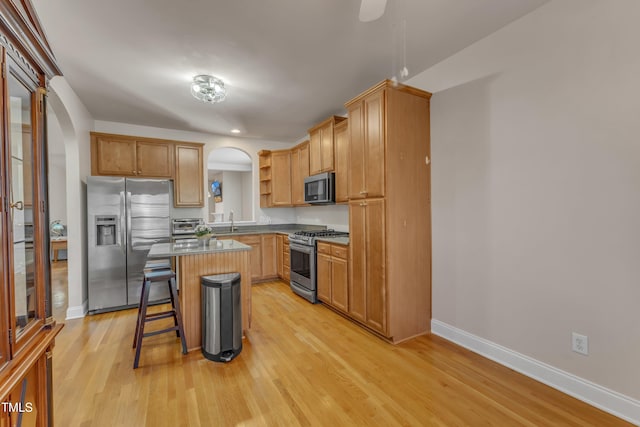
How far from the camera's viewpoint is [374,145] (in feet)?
9.08

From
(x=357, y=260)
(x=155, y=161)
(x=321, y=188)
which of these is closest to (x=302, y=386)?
(x=357, y=260)

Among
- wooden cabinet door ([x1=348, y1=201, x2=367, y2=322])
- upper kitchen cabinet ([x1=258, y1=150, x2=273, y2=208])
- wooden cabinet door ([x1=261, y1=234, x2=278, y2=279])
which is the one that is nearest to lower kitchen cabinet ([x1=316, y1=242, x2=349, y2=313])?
wooden cabinet door ([x1=348, y1=201, x2=367, y2=322])

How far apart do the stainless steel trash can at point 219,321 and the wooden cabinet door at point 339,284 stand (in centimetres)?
131

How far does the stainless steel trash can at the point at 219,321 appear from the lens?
7.91 ft

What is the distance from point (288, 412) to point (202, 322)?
1194 millimetres

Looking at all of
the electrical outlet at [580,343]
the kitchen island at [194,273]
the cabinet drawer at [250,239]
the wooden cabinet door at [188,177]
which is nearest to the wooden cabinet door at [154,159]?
the wooden cabinet door at [188,177]

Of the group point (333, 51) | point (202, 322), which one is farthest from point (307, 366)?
point (333, 51)

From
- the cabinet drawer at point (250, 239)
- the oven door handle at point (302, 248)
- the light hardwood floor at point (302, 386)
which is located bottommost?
the light hardwood floor at point (302, 386)

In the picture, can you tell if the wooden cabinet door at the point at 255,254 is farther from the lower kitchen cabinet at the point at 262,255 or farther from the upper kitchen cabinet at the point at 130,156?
the upper kitchen cabinet at the point at 130,156

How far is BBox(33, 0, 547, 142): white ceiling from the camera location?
6.54ft

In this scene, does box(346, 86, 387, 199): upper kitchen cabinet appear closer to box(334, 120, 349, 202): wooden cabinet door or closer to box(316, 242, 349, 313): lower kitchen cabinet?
box(334, 120, 349, 202): wooden cabinet door

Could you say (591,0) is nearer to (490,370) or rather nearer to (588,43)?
(588,43)

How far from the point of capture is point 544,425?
1647 mm

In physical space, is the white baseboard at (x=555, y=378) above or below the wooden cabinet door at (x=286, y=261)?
below
